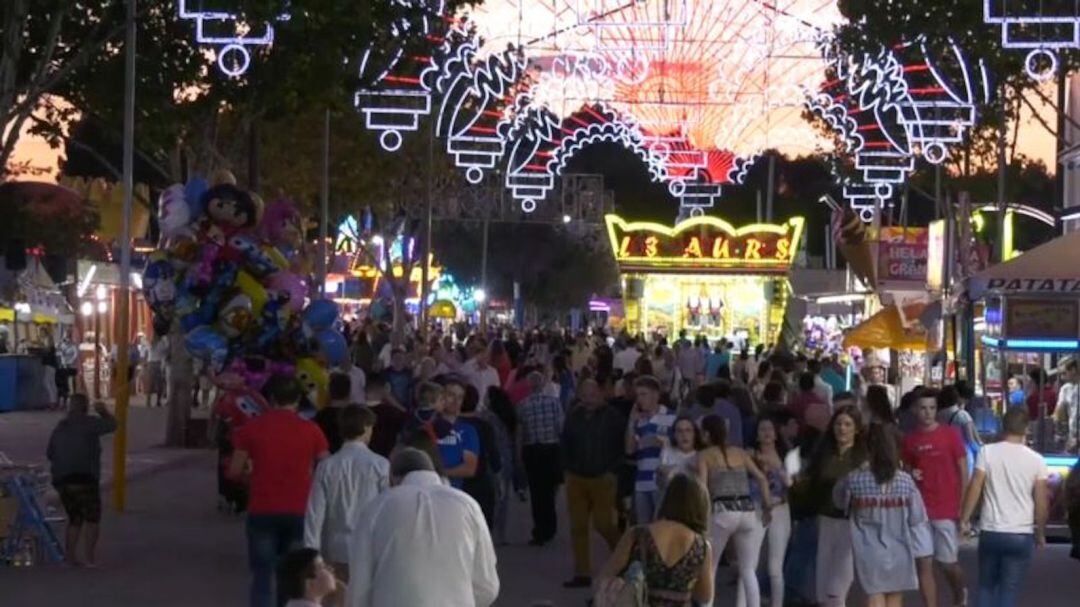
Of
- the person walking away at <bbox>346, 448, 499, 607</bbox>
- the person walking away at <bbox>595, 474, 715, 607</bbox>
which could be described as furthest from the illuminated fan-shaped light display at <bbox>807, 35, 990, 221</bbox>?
the person walking away at <bbox>346, 448, 499, 607</bbox>

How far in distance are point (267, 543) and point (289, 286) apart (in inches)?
344

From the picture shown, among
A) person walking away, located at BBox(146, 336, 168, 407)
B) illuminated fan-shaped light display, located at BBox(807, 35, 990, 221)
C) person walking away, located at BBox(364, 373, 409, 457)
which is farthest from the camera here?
person walking away, located at BBox(146, 336, 168, 407)

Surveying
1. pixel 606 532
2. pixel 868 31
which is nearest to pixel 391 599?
pixel 606 532

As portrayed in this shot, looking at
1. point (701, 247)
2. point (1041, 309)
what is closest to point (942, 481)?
point (1041, 309)

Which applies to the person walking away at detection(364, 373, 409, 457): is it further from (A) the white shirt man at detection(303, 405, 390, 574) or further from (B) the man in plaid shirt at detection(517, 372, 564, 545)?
(A) the white shirt man at detection(303, 405, 390, 574)

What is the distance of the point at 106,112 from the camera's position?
3481 centimetres

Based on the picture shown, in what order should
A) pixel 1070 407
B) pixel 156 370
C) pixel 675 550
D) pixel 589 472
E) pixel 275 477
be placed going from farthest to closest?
pixel 156 370, pixel 1070 407, pixel 589 472, pixel 275 477, pixel 675 550

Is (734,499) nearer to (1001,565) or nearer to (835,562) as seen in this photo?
(835,562)

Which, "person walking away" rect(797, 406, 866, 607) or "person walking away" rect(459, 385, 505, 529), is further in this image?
"person walking away" rect(459, 385, 505, 529)

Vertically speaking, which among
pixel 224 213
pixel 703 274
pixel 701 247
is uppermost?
pixel 701 247

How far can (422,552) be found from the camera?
9688 millimetres

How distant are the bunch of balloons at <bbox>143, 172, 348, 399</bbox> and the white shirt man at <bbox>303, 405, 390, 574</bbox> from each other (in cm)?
884

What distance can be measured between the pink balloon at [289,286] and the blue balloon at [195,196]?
0.88 meters

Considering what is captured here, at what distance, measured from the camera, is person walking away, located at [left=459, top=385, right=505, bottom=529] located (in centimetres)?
1850
